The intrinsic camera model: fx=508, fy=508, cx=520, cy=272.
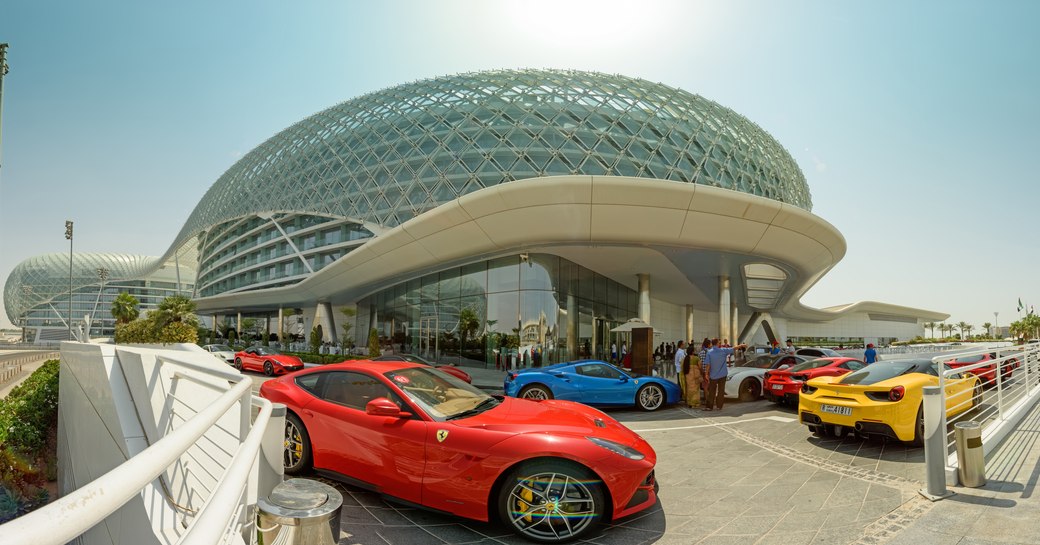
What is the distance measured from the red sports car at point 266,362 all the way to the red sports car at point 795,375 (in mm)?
17333


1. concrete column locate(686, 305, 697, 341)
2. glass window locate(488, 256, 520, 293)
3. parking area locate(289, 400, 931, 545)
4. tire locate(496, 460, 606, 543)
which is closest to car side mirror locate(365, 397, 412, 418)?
parking area locate(289, 400, 931, 545)

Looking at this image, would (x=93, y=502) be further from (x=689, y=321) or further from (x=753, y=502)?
(x=689, y=321)

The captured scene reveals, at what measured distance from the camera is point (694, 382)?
1266cm

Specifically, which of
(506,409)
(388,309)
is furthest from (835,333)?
(506,409)

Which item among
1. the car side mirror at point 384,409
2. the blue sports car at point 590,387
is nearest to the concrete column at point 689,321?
A: the blue sports car at point 590,387

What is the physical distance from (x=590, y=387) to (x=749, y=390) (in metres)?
5.53

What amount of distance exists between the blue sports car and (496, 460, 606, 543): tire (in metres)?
7.17

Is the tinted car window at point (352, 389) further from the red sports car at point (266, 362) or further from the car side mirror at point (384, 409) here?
the red sports car at point (266, 362)

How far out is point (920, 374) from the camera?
816 centimetres

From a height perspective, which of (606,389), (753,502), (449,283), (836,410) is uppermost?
(449,283)

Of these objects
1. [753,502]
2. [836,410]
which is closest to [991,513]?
[753,502]

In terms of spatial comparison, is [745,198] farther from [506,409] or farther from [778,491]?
[506,409]

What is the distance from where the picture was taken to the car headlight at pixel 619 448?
15.3 feet

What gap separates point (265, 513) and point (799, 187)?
157ft
